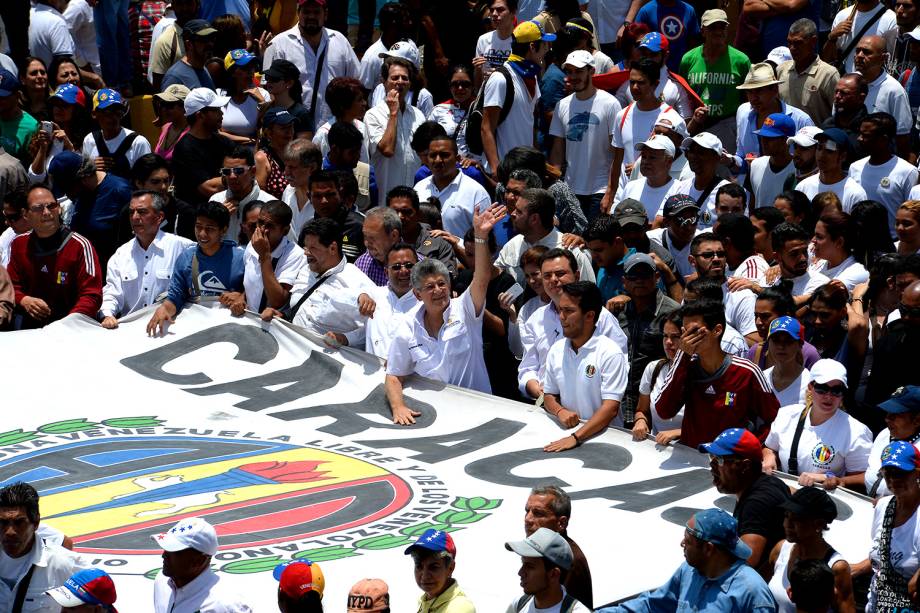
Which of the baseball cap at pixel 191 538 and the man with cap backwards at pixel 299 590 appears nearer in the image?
the man with cap backwards at pixel 299 590

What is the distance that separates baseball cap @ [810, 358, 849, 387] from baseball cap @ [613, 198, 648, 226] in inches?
96.1

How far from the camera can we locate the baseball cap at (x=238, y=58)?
14031 millimetres

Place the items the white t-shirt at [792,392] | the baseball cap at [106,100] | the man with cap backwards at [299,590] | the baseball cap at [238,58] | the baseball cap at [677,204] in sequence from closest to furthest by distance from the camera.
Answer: the man with cap backwards at [299,590]
the white t-shirt at [792,392]
the baseball cap at [677,204]
the baseball cap at [106,100]
the baseball cap at [238,58]

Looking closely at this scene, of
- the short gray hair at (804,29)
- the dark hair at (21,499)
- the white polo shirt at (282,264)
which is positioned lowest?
the dark hair at (21,499)

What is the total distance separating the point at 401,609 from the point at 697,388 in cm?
247

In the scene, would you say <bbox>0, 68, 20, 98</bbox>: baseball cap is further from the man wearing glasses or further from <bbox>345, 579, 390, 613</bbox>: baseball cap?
<bbox>345, 579, 390, 613</bbox>: baseball cap

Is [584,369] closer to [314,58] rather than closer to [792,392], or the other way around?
[792,392]

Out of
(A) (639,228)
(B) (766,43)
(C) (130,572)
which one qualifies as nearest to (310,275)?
(A) (639,228)

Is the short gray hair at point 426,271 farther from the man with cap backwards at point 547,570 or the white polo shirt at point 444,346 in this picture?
the man with cap backwards at point 547,570

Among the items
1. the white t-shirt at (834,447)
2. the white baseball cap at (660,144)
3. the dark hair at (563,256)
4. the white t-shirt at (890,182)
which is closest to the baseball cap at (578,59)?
the white baseball cap at (660,144)

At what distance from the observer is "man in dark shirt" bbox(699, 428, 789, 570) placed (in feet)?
24.9

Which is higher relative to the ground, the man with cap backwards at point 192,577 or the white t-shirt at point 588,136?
the white t-shirt at point 588,136

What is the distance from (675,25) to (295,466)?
7.79 m

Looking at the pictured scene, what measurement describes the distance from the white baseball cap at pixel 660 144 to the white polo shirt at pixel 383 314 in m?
2.60
